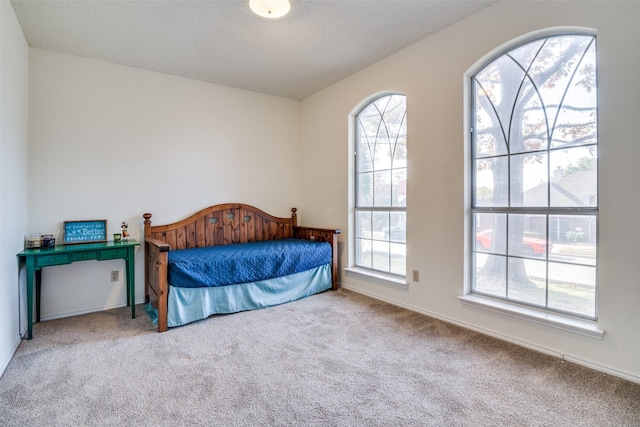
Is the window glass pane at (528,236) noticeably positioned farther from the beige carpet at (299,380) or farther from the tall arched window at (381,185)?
the tall arched window at (381,185)

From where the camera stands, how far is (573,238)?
2.04 meters

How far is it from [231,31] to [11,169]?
1.98m

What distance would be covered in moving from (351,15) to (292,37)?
1.90 feet

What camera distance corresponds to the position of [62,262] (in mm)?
2566

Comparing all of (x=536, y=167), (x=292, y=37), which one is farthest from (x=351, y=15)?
(x=536, y=167)

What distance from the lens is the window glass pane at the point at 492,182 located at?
2387 mm

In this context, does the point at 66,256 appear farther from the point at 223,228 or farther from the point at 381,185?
the point at 381,185

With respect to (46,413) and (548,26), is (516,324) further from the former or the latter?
(46,413)

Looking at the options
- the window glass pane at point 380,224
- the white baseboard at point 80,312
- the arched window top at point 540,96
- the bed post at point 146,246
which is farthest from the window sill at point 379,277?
the white baseboard at point 80,312

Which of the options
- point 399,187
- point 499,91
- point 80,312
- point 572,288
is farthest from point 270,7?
point 80,312

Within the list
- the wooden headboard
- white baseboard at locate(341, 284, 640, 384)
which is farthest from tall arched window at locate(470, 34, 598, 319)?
the wooden headboard

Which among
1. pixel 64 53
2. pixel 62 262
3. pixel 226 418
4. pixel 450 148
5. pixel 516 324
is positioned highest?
pixel 64 53

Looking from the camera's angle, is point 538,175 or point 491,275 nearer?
point 538,175

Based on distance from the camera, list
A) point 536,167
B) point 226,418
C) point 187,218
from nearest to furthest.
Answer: point 226,418 < point 536,167 < point 187,218
